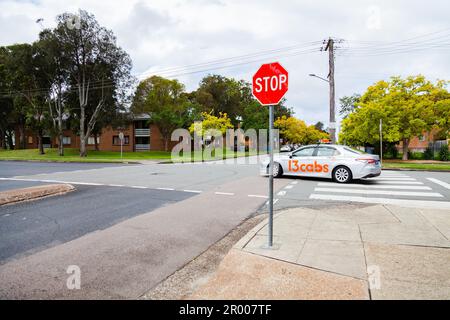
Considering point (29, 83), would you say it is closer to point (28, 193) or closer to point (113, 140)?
point (113, 140)

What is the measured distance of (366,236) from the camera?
198 inches

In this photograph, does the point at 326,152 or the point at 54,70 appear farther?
the point at 54,70

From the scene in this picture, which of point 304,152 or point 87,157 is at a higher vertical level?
point 304,152

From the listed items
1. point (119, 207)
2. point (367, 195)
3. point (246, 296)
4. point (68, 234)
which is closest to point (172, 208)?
point (119, 207)

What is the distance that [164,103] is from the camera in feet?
150

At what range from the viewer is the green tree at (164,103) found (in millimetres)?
42875

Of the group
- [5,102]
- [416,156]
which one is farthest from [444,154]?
[5,102]

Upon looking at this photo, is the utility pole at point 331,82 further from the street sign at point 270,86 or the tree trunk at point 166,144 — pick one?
the tree trunk at point 166,144

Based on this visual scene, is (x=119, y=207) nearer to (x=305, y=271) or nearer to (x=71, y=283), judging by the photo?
(x=71, y=283)

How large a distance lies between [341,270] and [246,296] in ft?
4.32

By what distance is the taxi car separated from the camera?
36.7 ft

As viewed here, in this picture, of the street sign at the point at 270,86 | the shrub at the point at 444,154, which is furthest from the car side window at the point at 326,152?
the shrub at the point at 444,154

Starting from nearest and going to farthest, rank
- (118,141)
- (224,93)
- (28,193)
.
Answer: (28,193) → (118,141) → (224,93)

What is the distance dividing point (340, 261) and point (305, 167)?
860cm
